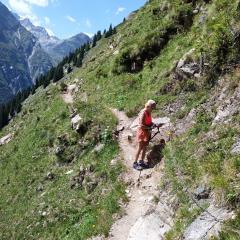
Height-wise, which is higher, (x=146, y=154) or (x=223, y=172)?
(x=146, y=154)

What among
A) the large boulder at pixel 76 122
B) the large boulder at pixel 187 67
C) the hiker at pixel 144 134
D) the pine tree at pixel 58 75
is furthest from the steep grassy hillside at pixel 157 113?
the pine tree at pixel 58 75

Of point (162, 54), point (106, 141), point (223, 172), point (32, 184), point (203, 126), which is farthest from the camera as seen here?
point (162, 54)

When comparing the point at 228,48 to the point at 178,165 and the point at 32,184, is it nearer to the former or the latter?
the point at 178,165

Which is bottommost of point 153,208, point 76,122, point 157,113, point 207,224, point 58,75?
point 207,224

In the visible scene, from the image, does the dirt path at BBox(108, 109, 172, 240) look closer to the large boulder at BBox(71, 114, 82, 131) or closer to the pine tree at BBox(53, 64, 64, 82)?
the large boulder at BBox(71, 114, 82, 131)

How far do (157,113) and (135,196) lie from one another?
7210mm

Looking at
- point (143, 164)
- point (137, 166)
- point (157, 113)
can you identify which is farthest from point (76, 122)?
point (143, 164)

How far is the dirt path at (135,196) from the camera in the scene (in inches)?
628

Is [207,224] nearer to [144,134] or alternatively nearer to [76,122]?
[144,134]

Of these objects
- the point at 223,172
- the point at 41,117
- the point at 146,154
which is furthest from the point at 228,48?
the point at 41,117

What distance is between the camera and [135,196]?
18.0 m

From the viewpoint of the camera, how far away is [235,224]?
10.7m

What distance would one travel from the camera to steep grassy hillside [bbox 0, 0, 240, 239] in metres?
15.5

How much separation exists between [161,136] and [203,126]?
3.22 m
